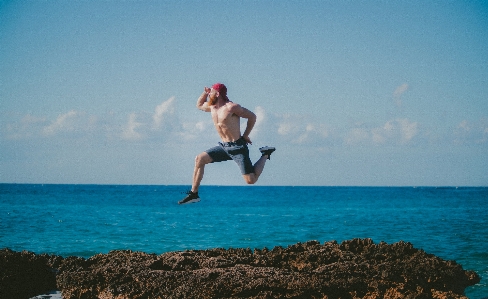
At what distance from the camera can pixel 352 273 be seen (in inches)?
474

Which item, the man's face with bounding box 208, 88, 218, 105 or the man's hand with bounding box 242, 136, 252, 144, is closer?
the man's face with bounding box 208, 88, 218, 105

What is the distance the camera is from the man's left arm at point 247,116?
9297 mm

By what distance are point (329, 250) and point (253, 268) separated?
8.37ft

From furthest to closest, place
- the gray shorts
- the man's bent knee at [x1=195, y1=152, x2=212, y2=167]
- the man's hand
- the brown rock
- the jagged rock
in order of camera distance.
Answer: the jagged rock < the brown rock < the man's bent knee at [x1=195, y1=152, x2=212, y2=167] < the man's hand < the gray shorts

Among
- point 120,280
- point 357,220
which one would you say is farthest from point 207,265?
point 357,220

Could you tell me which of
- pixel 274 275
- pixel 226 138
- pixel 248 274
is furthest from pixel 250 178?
pixel 274 275

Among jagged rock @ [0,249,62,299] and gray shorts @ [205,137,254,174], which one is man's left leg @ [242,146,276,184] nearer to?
gray shorts @ [205,137,254,174]

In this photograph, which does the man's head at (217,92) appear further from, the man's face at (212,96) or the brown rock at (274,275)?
the brown rock at (274,275)

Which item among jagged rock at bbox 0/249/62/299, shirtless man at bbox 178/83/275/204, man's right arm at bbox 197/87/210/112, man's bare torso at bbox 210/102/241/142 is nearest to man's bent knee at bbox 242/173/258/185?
shirtless man at bbox 178/83/275/204

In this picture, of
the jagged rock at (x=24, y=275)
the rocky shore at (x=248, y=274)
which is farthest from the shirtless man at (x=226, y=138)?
the jagged rock at (x=24, y=275)

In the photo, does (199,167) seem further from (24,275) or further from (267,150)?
(24,275)

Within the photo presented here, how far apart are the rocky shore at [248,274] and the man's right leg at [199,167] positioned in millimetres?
2317

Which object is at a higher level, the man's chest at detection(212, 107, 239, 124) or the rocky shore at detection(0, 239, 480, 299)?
the man's chest at detection(212, 107, 239, 124)

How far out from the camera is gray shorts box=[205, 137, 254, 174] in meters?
9.62
